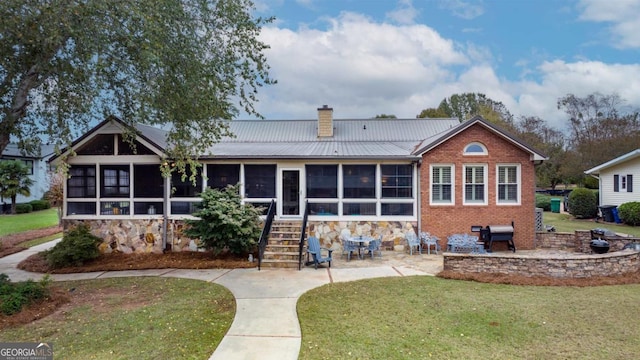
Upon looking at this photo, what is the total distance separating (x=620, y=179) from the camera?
21.3 m

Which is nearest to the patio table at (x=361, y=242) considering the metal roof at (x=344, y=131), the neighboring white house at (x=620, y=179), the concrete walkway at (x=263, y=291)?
the concrete walkway at (x=263, y=291)

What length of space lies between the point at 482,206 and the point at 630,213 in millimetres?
12907

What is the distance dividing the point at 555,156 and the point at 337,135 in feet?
99.5

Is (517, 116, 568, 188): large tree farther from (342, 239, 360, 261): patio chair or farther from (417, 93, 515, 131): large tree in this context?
(342, 239, 360, 261): patio chair

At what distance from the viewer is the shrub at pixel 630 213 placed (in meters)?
18.4

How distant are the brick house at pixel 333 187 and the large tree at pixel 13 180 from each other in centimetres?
2049

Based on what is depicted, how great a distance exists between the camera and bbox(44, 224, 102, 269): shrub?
407 inches

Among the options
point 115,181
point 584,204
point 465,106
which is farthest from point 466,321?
point 465,106

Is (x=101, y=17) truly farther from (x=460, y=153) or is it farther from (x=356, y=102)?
(x=356, y=102)

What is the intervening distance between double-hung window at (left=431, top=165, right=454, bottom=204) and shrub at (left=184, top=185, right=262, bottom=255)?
261 inches

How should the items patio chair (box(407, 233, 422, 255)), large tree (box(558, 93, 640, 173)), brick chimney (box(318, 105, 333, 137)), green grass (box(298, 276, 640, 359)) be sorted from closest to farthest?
green grass (box(298, 276, 640, 359)), patio chair (box(407, 233, 422, 255)), brick chimney (box(318, 105, 333, 137)), large tree (box(558, 93, 640, 173))

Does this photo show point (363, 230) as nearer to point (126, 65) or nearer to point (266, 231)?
point (266, 231)

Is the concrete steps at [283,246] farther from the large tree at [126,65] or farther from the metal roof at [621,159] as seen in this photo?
the metal roof at [621,159]

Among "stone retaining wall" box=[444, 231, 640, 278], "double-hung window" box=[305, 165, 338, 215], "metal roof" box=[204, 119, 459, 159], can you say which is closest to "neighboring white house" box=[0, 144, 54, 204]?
"metal roof" box=[204, 119, 459, 159]
